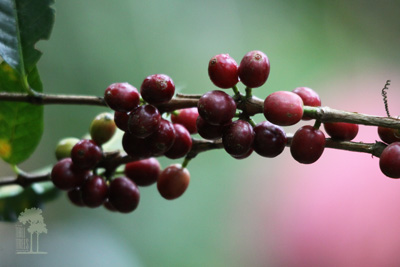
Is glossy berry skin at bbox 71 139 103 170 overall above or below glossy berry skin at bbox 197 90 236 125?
below

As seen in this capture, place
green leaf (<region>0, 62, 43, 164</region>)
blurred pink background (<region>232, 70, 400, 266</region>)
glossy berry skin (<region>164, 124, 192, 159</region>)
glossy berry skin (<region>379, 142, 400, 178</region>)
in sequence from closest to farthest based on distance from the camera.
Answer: glossy berry skin (<region>379, 142, 400, 178</region>), glossy berry skin (<region>164, 124, 192, 159</region>), green leaf (<region>0, 62, 43, 164</region>), blurred pink background (<region>232, 70, 400, 266</region>)

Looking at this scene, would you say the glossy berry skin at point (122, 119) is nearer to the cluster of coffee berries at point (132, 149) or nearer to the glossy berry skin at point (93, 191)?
the cluster of coffee berries at point (132, 149)

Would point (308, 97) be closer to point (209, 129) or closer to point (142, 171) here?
point (209, 129)

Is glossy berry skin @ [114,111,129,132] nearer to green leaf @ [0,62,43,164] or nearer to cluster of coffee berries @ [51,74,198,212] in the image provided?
cluster of coffee berries @ [51,74,198,212]

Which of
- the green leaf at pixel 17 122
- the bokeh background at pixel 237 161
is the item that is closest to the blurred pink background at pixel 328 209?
the bokeh background at pixel 237 161

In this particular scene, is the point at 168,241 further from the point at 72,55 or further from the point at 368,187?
the point at 72,55

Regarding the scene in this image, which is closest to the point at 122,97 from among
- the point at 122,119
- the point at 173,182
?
the point at 122,119

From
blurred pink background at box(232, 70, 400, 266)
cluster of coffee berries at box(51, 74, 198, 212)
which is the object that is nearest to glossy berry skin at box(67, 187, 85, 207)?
cluster of coffee berries at box(51, 74, 198, 212)
